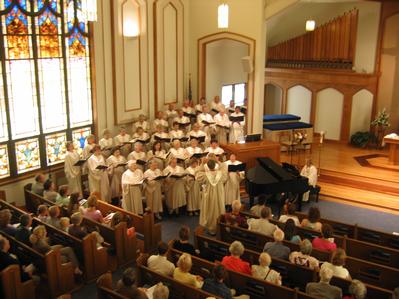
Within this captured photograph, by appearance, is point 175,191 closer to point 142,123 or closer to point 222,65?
point 142,123

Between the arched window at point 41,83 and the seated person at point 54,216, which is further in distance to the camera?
the arched window at point 41,83

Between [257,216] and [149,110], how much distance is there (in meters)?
6.18

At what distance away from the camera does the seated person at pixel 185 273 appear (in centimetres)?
559

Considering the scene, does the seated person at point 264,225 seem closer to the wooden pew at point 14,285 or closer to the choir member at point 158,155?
the wooden pew at point 14,285

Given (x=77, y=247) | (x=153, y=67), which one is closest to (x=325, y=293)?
(x=77, y=247)

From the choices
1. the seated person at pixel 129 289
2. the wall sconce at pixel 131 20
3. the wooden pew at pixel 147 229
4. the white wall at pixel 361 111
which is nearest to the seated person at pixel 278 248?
the seated person at pixel 129 289

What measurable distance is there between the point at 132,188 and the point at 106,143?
6.61 feet

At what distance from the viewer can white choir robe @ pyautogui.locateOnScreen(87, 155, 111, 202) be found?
10.0 m

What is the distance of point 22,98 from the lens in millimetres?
9906

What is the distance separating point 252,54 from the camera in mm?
13453

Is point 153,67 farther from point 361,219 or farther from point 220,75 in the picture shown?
point 361,219

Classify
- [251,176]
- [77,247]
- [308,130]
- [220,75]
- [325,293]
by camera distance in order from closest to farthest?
[325,293]
[77,247]
[251,176]
[308,130]
[220,75]

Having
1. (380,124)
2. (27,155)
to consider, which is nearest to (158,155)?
(27,155)

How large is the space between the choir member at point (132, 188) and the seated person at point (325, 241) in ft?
13.3
